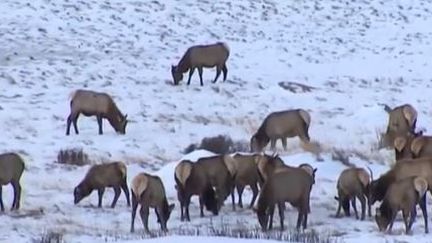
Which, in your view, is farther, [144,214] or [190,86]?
[190,86]

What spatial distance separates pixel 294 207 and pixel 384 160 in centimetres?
485

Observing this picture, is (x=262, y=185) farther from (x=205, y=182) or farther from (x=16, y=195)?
(x=16, y=195)

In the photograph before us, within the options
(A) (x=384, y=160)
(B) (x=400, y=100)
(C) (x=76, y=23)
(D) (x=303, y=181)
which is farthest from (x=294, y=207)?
(C) (x=76, y=23)

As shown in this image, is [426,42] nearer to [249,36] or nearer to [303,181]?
[249,36]

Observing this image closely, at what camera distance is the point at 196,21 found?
1378 inches

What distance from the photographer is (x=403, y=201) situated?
15.0 metres

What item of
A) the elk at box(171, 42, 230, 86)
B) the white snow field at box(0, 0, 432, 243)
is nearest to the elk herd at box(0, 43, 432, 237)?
the white snow field at box(0, 0, 432, 243)

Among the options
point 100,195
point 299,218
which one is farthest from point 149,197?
point 299,218

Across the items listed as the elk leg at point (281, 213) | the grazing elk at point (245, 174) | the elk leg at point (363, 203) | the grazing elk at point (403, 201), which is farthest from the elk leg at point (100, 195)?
the grazing elk at point (403, 201)

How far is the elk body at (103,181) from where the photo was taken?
16.7 meters

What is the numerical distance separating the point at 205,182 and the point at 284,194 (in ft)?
5.15

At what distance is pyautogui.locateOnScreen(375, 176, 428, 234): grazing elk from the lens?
1487 cm

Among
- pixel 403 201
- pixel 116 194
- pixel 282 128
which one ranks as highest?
pixel 403 201

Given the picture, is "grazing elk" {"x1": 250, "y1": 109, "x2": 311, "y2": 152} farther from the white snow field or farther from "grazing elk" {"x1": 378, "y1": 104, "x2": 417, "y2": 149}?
"grazing elk" {"x1": 378, "y1": 104, "x2": 417, "y2": 149}
